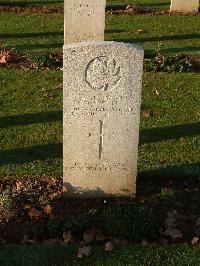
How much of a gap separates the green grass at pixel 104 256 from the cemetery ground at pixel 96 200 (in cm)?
1

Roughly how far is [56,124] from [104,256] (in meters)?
3.37

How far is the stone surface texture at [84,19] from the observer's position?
34.2ft

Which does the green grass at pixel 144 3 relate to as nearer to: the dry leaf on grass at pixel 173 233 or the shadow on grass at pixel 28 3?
the shadow on grass at pixel 28 3

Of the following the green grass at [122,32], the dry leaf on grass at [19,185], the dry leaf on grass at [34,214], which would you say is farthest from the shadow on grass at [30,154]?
the green grass at [122,32]

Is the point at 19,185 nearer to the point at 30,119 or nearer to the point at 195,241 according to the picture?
the point at 30,119

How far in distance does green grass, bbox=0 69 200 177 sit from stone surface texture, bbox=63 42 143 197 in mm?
774

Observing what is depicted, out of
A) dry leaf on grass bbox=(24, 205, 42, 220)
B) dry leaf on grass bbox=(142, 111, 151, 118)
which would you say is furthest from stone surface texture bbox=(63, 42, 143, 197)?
dry leaf on grass bbox=(142, 111, 151, 118)

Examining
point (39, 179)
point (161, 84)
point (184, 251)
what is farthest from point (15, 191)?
point (161, 84)

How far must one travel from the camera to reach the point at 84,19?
10656 mm

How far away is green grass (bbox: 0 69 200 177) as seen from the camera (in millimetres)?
7085

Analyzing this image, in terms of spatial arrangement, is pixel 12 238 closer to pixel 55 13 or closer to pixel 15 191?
pixel 15 191

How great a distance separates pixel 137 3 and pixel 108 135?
12970mm

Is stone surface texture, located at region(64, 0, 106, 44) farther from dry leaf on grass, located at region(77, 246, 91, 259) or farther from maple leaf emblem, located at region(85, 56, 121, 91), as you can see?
dry leaf on grass, located at region(77, 246, 91, 259)

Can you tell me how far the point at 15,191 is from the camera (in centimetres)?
620
